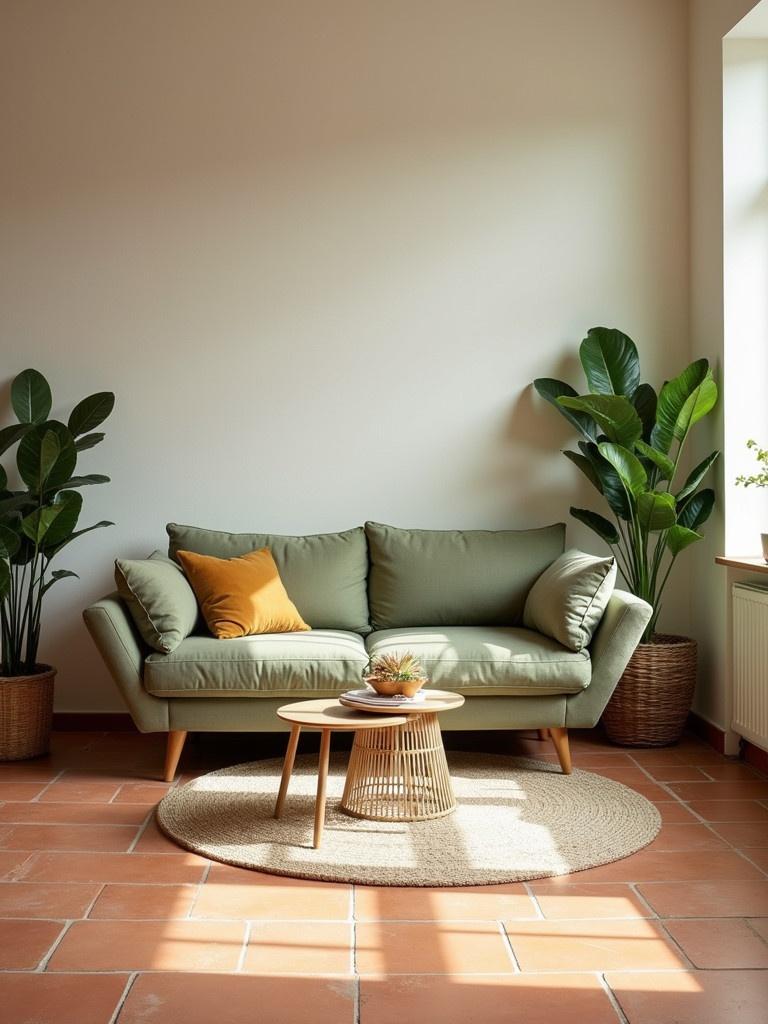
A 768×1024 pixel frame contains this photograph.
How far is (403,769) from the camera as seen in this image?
3.45 m

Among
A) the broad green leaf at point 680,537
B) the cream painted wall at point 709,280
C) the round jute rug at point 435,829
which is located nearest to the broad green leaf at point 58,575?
the round jute rug at point 435,829

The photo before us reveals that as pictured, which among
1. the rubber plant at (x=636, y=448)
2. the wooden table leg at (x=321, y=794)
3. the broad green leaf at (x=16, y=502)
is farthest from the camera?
the rubber plant at (x=636, y=448)

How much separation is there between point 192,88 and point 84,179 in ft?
2.11

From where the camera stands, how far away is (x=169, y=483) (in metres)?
4.88

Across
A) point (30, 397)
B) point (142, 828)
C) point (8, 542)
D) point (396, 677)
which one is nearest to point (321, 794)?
point (396, 677)

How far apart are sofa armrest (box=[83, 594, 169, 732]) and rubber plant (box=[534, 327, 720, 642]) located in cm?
197

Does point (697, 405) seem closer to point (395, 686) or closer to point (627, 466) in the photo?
point (627, 466)

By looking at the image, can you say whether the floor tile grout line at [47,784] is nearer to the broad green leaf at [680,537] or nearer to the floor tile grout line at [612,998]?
the floor tile grout line at [612,998]

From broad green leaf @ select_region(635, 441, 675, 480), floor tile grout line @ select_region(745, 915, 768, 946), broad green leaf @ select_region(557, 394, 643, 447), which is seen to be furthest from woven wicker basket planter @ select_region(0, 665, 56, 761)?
floor tile grout line @ select_region(745, 915, 768, 946)

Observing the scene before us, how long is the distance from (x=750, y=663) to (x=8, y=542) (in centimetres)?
290

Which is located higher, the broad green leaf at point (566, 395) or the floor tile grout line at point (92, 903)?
the broad green leaf at point (566, 395)

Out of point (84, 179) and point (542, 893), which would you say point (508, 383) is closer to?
point (84, 179)

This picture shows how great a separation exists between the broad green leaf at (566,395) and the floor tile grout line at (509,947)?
8.26ft

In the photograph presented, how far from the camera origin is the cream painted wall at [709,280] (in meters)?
4.47
